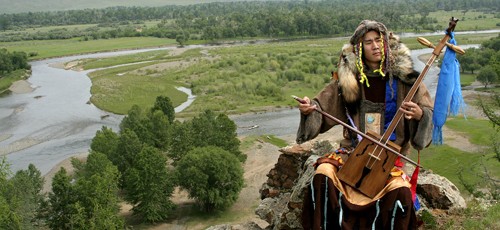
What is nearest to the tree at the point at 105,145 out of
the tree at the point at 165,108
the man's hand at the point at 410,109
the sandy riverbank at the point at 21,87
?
the tree at the point at 165,108

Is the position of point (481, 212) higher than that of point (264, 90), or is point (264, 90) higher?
point (481, 212)

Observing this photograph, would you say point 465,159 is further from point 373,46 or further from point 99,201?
point 373,46

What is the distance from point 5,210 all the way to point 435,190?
1677 cm

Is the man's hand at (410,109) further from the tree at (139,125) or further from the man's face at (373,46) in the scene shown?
the tree at (139,125)

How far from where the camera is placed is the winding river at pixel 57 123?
121ft

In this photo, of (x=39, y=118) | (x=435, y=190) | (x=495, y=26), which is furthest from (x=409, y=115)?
(x=495, y=26)

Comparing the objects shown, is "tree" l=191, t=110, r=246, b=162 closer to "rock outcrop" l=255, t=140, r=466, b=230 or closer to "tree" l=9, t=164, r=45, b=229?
"tree" l=9, t=164, r=45, b=229

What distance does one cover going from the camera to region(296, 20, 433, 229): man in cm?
567

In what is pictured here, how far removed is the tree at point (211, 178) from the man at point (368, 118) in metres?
20.2

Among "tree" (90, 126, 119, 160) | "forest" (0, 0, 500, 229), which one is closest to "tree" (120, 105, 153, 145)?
"forest" (0, 0, 500, 229)

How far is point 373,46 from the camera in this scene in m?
6.06

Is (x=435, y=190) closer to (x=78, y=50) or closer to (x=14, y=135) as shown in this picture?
(x=14, y=135)

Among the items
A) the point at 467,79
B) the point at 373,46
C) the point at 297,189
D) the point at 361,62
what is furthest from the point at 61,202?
the point at 467,79

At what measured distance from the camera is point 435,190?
8273mm
